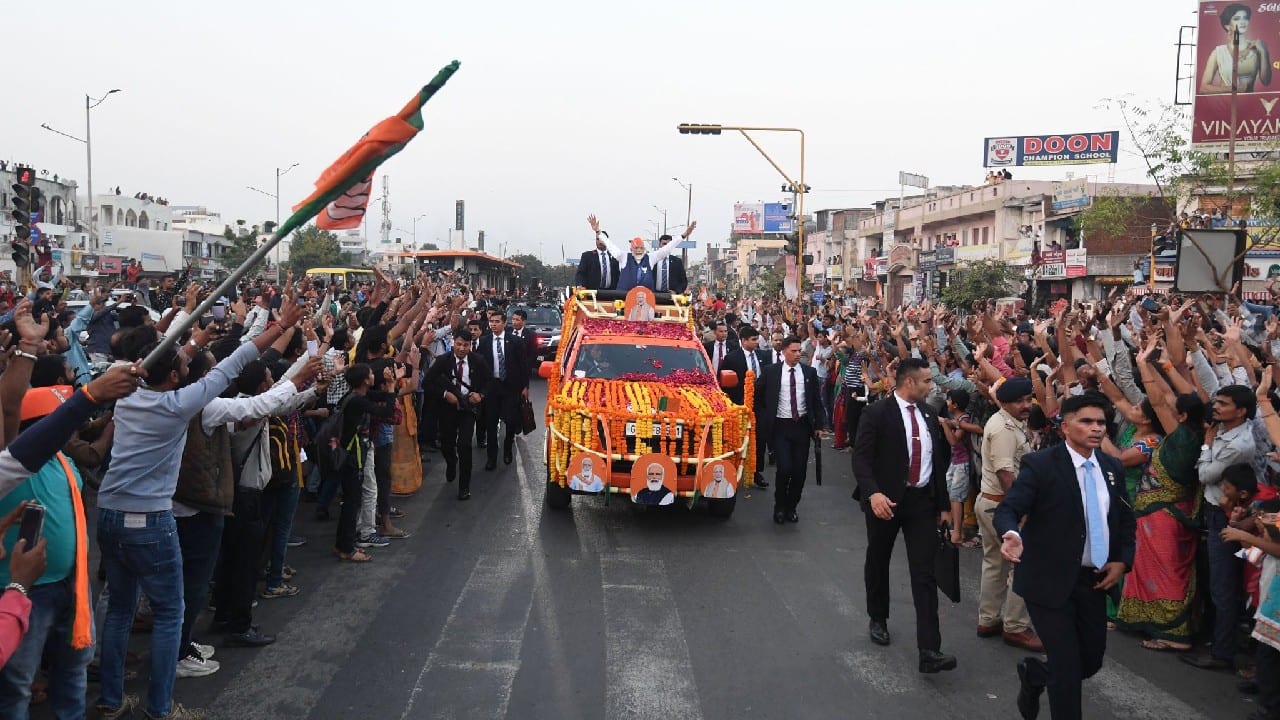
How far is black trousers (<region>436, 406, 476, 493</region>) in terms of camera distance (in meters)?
10.7

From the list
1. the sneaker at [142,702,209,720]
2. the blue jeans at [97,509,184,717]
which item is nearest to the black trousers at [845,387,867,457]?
the sneaker at [142,702,209,720]

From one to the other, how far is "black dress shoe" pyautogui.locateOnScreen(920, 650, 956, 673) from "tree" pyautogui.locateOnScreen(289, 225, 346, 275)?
2895 inches

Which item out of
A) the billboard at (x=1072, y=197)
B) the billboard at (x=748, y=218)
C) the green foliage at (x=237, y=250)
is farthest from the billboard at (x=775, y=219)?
the billboard at (x=1072, y=197)

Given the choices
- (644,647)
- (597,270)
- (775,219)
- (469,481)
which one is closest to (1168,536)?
(644,647)

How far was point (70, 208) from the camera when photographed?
195ft

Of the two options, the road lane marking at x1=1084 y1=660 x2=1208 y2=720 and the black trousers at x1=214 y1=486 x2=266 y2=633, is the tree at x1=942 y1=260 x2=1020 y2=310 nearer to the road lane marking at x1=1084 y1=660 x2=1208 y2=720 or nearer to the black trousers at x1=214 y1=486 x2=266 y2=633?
the road lane marking at x1=1084 y1=660 x2=1208 y2=720

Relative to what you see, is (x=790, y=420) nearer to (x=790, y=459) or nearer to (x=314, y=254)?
(x=790, y=459)

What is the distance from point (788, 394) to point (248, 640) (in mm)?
5781

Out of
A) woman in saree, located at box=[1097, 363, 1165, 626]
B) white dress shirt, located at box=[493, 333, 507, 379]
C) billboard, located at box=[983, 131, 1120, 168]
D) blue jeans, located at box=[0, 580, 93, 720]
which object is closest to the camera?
blue jeans, located at box=[0, 580, 93, 720]

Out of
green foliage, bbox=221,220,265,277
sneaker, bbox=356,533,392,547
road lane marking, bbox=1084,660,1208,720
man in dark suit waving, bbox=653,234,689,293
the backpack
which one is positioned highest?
green foliage, bbox=221,220,265,277

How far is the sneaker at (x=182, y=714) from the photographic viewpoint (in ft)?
16.9

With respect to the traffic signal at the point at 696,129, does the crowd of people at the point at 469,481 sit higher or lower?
lower

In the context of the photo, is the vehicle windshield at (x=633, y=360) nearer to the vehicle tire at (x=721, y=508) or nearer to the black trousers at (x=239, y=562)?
the vehicle tire at (x=721, y=508)

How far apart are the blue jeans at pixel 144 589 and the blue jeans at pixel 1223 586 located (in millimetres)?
6183
